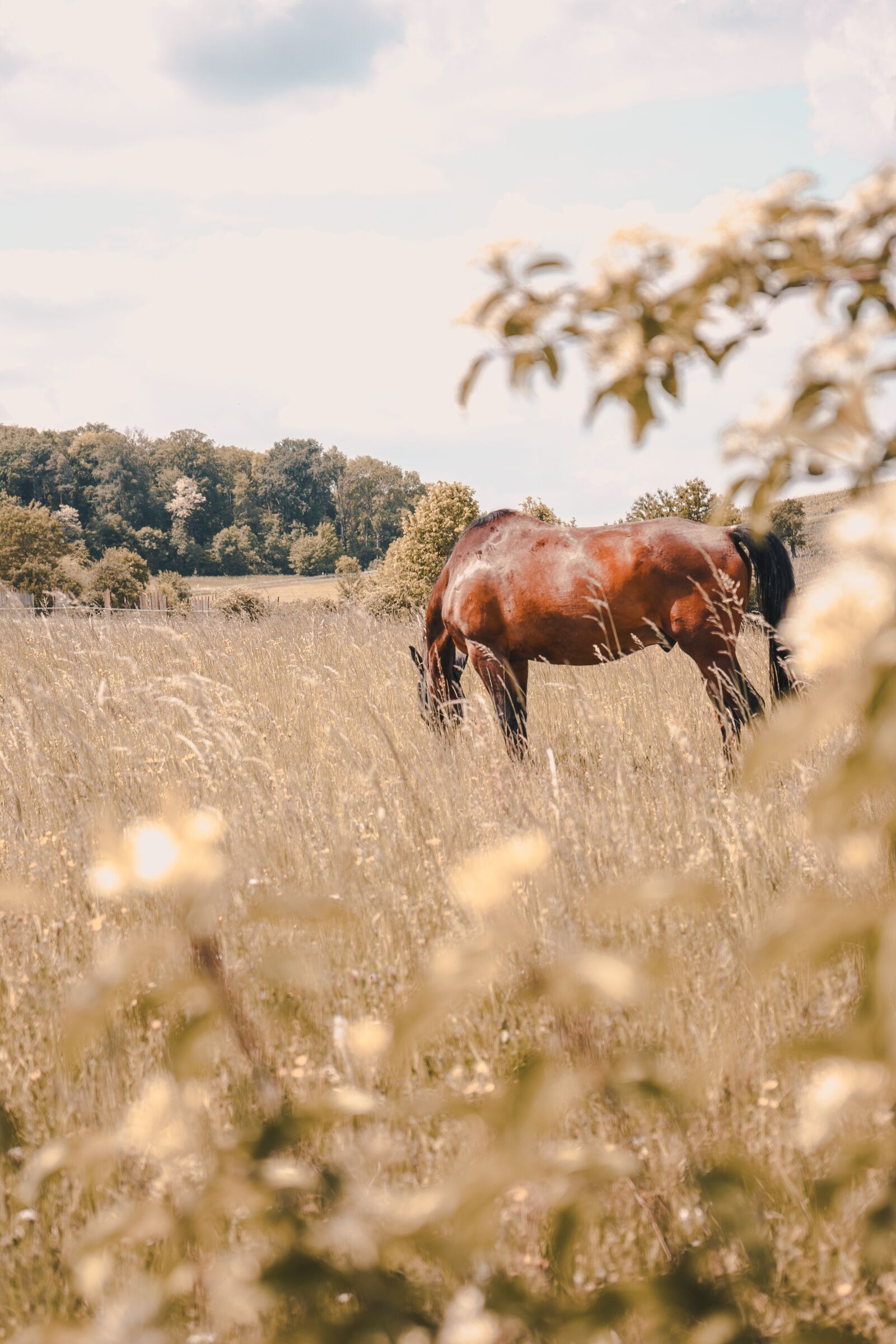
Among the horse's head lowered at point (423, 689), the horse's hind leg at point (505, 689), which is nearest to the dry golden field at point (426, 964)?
the horse's hind leg at point (505, 689)

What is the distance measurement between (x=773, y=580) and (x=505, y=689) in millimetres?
1582

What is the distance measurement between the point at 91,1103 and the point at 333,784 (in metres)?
2.26

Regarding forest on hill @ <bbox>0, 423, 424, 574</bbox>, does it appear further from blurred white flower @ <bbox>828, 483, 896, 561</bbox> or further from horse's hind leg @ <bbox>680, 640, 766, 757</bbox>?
blurred white flower @ <bbox>828, 483, 896, 561</bbox>

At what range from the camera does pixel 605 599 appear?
198 inches

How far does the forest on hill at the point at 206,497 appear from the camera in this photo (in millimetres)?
93688

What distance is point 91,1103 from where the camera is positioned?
2.12 m

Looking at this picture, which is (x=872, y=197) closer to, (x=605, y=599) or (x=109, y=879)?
(x=109, y=879)

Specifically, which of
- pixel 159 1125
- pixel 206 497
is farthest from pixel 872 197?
pixel 206 497

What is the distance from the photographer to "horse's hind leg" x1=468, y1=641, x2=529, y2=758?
511 centimetres

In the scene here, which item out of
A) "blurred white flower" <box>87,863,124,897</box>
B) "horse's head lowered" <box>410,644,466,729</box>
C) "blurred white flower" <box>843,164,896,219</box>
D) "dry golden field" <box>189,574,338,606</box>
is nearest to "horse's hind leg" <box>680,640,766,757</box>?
"horse's head lowered" <box>410,644,466,729</box>

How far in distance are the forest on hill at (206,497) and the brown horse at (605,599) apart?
278 feet

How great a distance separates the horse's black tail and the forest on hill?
85.7 metres

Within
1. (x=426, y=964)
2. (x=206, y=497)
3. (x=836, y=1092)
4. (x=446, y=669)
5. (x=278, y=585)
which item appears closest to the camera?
(x=836, y=1092)

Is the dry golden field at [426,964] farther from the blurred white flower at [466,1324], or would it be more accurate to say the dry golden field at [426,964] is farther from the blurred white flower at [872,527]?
the blurred white flower at [872,527]
